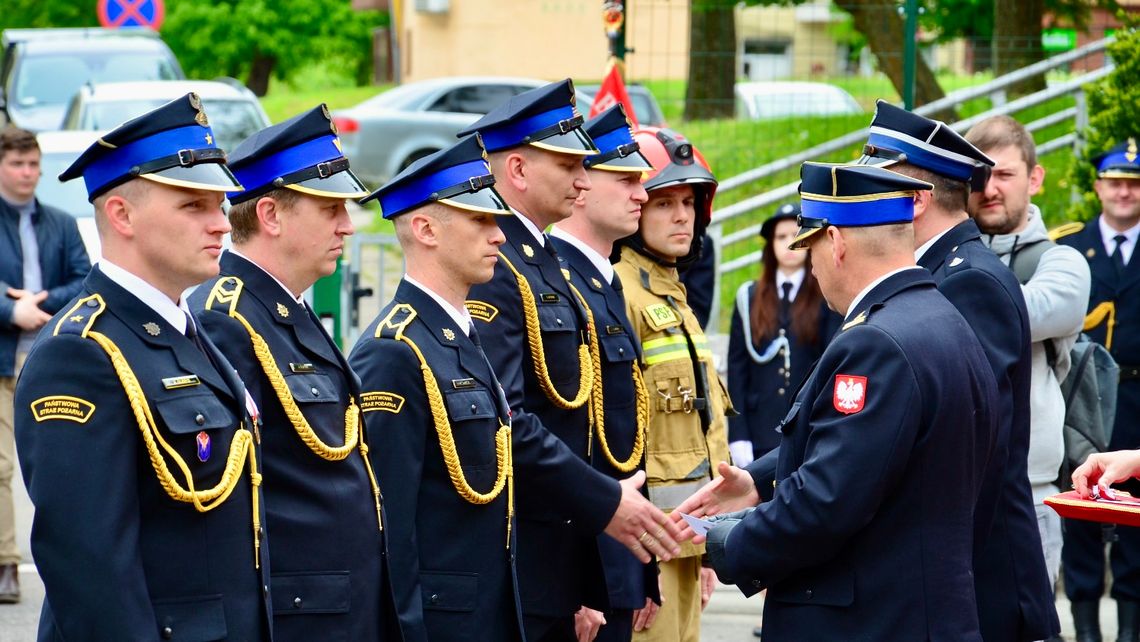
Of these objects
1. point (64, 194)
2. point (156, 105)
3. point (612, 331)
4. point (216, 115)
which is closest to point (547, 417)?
point (612, 331)

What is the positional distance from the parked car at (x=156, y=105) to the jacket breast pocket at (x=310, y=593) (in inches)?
470

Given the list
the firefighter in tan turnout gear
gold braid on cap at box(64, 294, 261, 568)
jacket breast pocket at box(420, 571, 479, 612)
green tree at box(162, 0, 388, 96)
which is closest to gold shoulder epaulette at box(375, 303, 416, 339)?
jacket breast pocket at box(420, 571, 479, 612)

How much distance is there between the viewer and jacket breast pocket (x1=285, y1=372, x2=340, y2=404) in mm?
3744

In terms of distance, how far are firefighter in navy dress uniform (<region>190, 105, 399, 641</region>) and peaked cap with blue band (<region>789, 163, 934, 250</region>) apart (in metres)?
1.19

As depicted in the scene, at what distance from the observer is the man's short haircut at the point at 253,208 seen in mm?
3936

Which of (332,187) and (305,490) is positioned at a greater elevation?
(332,187)

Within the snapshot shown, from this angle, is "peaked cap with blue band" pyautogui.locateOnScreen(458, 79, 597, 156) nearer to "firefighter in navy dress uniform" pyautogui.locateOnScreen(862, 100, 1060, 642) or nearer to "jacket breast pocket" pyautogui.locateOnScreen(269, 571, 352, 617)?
"firefighter in navy dress uniform" pyautogui.locateOnScreen(862, 100, 1060, 642)

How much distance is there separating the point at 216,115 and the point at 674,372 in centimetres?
1178

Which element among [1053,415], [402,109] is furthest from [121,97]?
[1053,415]

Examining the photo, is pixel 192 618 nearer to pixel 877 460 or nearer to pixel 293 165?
pixel 293 165

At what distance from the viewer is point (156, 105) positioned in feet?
50.3

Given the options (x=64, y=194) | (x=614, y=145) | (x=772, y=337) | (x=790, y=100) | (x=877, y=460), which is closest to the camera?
(x=877, y=460)

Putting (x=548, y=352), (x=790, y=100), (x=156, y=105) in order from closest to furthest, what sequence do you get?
(x=548, y=352) → (x=790, y=100) → (x=156, y=105)

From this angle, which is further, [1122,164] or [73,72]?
[73,72]
